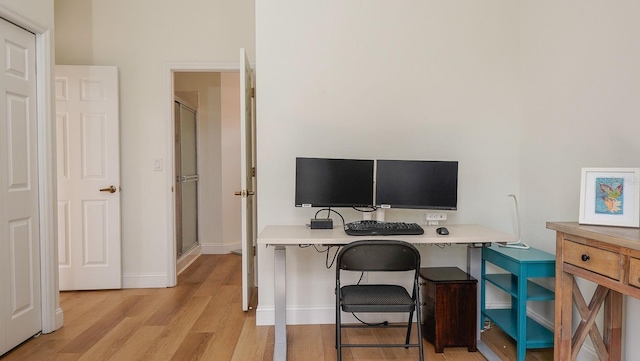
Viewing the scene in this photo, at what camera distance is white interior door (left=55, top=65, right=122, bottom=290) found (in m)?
3.34

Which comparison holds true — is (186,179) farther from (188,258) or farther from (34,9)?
(34,9)

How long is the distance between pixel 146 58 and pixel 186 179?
4.89 ft

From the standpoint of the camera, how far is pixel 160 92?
351 cm

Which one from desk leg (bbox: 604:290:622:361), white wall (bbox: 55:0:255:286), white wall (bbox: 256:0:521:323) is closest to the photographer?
desk leg (bbox: 604:290:622:361)

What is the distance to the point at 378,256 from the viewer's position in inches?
76.6

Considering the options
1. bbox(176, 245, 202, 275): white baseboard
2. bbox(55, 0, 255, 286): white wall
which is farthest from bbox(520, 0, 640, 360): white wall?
bbox(176, 245, 202, 275): white baseboard

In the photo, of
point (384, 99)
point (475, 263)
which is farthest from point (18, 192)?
point (475, 263)

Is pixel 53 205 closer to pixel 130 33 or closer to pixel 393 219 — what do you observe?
pixel 130 33

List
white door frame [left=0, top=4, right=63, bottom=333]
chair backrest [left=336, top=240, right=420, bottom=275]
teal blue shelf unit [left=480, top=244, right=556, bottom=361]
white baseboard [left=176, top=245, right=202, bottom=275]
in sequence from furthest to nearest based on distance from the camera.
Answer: white baseboard [left=176, top=245, right=202, bottom=275], white door frame [left=0, top=4, right=63, bottom=333], teal blue shelf unit [left=480, top=244, right=556, bottom=361], chair backrest [left=336, top=240, right=420, bottom=275]

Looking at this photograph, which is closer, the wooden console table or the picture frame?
the wooden console table

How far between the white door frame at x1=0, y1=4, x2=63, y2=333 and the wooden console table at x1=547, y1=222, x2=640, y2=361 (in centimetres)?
305

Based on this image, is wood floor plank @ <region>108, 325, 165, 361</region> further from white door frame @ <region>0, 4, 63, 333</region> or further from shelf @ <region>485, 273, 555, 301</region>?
shelf @ <region>485, 273, 555, 301</region>

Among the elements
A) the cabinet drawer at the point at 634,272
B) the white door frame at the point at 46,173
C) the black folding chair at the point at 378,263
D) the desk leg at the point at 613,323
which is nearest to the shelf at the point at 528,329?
the desk leg at the point at 613,323

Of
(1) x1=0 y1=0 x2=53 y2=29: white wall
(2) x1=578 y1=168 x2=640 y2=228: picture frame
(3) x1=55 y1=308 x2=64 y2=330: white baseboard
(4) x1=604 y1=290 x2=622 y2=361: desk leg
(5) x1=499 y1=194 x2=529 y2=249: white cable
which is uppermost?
(1) x1=0 y1=0 x2=53 y2=29: white wall
